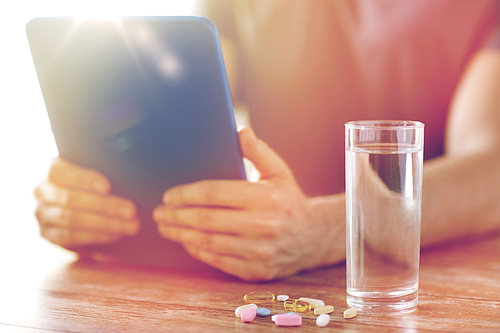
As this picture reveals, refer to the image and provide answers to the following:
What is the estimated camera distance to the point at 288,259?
0.78m

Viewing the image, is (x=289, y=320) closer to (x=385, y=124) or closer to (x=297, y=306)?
(x=297, y=306)

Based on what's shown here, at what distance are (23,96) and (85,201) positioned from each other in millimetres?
1816

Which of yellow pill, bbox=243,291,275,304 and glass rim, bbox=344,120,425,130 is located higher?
glass rim, bbox=344,120,425,130

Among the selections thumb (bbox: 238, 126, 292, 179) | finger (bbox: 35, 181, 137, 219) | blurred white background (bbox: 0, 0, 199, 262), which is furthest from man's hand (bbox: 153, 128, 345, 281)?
blurred white background (bbox: 0, 0, 199, 262)

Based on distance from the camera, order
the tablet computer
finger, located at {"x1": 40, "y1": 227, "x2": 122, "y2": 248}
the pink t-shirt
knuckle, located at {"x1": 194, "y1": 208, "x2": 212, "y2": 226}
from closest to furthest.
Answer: the tablet computer, knuckle, located at {"x1": 194, "y1": 208, "x2": 212, "y2": 226}, finger, located at {"x1": 40, "y1": 227, "x2": 122, "y2": 248}, the pink t-shirt

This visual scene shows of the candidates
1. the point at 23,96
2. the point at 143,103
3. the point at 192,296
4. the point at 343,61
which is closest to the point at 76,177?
the point at 143,103

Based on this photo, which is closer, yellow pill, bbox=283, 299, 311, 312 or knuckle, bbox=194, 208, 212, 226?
yellow pill, bbox=283, 299, 311, 312

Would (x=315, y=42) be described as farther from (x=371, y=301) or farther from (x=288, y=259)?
(x=371, y=301)

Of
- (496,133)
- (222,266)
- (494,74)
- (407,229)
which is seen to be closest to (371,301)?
(407,229)

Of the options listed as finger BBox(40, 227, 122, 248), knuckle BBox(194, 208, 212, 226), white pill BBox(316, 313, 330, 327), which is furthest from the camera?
finger BBox(40, 227, 122, 248)

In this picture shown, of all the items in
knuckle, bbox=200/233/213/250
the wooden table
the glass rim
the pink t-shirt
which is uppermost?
the pink t-shirt

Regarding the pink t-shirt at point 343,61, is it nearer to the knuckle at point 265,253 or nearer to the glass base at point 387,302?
the knuckle at point 265,253

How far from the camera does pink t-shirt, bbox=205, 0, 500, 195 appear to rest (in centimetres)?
155

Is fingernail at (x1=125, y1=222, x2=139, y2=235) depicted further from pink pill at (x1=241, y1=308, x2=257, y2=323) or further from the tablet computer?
pink pill at (x1=241, y1=308, x2=257, y2=323)
